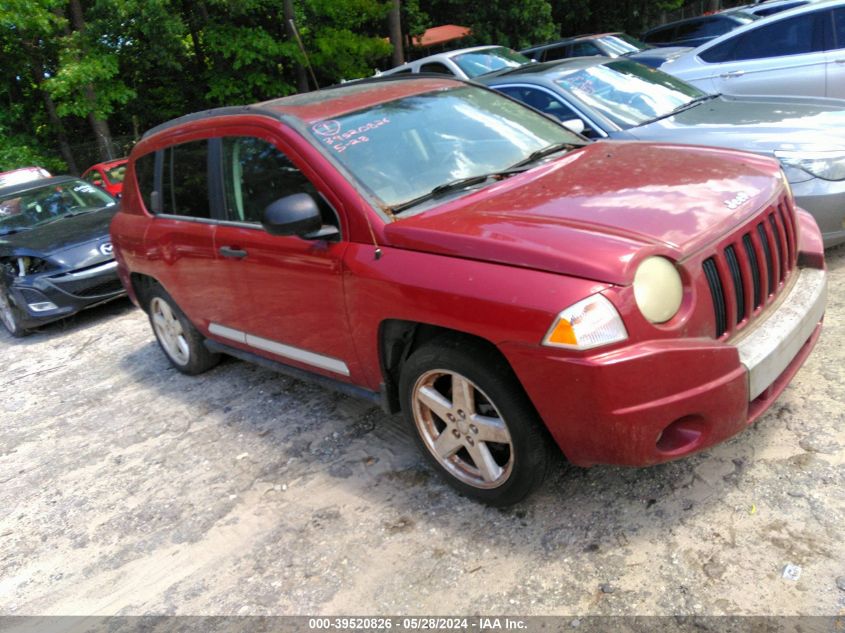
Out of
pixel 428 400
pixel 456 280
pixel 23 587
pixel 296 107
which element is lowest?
pixel 23 587

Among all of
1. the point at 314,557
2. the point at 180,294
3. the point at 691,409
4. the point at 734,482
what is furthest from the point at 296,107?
the point at 734,482

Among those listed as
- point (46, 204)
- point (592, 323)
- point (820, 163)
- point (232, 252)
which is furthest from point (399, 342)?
point (46, 204)

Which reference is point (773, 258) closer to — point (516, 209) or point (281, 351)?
point (516, 209)

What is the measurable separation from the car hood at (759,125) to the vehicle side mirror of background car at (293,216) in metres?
3.20

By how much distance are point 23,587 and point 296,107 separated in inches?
109

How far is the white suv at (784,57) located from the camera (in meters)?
7.25

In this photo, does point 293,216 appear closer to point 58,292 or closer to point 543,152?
point 543,152

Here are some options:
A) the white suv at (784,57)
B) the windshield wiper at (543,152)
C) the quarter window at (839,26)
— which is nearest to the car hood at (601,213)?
the windshield wiper at (543,152)

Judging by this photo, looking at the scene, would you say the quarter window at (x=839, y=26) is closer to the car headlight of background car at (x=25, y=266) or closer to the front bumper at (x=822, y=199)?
the front bumper at (x=822, y=199)

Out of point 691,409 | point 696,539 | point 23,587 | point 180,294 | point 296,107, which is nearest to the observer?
point 691,409

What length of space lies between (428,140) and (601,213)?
118 cm

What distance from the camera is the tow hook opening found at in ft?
8.76

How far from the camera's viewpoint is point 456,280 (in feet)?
9.25

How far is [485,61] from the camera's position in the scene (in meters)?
11.7
